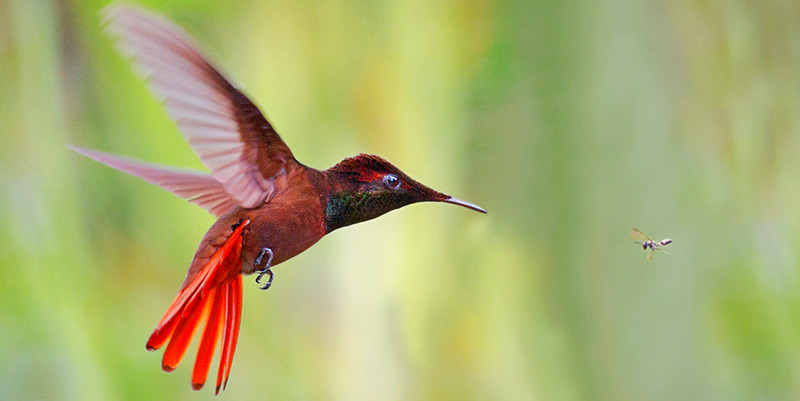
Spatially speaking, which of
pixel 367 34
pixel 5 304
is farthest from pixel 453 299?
pixel 5 304

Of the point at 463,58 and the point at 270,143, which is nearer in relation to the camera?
the point at 270,143

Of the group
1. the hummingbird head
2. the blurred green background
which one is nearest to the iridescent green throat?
the hummingbird head

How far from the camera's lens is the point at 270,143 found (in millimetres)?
283

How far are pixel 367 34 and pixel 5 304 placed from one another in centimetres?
41

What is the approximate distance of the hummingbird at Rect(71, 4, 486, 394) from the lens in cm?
23

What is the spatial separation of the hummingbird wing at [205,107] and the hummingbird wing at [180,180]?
29mm

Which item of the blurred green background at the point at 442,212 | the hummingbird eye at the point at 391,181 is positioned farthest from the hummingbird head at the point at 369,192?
the blurred green background at the point at 442,212

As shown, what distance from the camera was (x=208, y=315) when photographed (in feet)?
0.95

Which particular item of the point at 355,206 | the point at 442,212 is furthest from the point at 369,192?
the point at 442,212

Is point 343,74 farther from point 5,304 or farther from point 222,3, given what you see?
point 5,304

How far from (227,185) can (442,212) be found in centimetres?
51

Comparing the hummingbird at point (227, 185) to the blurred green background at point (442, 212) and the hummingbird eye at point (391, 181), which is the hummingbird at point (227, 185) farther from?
the blurred green background at point (442, 212)

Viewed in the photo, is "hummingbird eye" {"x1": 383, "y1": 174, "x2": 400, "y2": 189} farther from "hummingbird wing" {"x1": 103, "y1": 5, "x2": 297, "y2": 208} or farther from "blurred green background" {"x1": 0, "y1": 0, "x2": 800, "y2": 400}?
"blurred green background" {"x1": 0, "y1": 0, "x2": 800, "y2": 400}

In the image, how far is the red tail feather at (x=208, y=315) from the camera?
25cm
